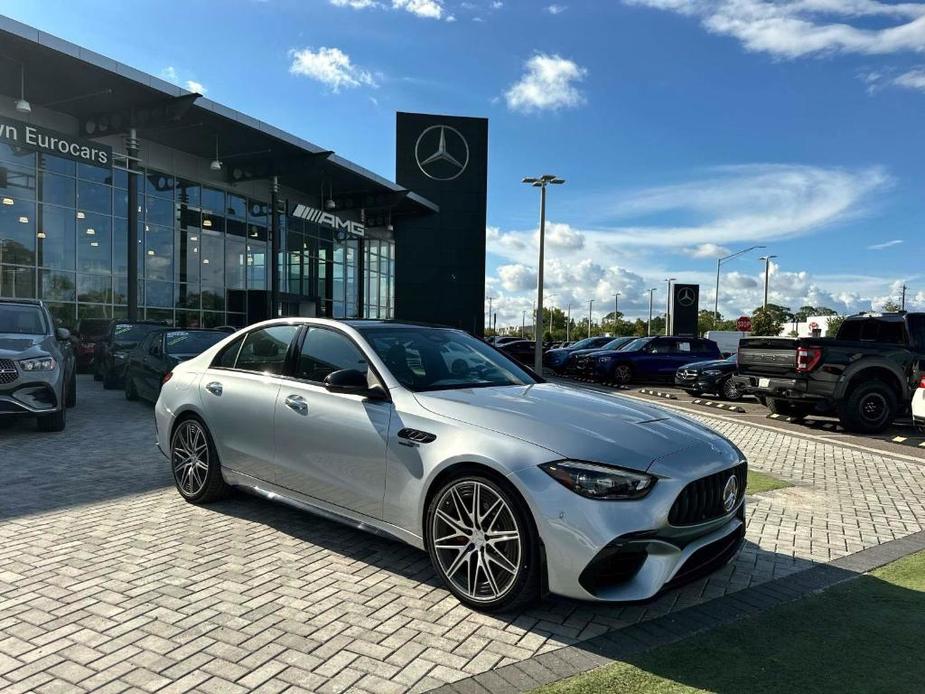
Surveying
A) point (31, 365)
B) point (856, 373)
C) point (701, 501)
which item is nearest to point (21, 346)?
point (31, 365)

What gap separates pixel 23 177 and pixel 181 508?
2124 cm

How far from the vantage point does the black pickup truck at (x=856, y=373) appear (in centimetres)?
1043

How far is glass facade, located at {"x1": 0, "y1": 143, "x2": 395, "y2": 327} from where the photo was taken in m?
21.2

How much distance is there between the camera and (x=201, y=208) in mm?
27500

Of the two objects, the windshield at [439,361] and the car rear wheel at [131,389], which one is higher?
the windshield at [439,361]

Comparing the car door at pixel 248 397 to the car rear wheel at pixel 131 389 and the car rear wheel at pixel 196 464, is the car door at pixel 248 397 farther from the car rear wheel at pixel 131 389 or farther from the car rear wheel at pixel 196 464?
the car rear wheel at pixel 131 389

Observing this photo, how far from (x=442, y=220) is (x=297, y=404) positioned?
1487 inches

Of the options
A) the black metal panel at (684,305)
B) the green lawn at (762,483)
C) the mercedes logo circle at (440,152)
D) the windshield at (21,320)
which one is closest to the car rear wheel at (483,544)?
the green lawn at (762,483)

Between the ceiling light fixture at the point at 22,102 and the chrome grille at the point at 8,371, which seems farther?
the ceiling light fixture at the point at 22,102

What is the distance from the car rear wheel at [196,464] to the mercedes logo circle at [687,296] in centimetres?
3465

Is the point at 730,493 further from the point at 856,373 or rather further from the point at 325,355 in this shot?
the point at 856,373

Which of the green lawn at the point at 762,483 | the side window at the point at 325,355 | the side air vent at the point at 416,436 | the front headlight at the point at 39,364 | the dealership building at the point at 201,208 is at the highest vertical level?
the dealership building at the point at 201,208

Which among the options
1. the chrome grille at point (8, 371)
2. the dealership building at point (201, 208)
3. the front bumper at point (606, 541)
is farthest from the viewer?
the dealership building at point (201, 208)

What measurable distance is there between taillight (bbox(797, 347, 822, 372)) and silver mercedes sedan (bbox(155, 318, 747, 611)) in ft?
25.2
